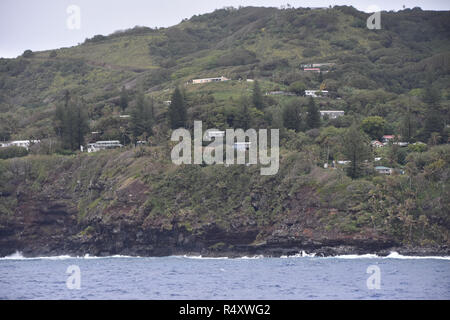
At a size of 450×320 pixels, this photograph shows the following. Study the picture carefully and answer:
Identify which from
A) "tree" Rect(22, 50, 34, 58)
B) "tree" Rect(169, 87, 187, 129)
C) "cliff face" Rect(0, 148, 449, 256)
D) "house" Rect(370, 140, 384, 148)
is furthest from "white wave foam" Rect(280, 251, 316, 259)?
"tree" Rect(22, 50, 34, 58)

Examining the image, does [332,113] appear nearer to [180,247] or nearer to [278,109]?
[278,109]

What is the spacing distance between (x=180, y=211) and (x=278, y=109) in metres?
26.5

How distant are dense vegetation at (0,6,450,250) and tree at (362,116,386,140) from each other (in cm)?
15

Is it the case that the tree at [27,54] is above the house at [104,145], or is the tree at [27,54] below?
above

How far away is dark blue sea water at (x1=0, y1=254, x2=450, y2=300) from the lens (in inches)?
1804

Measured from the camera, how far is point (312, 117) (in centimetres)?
9825

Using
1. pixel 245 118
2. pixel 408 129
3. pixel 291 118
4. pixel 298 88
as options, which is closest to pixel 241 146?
pixel 245 118

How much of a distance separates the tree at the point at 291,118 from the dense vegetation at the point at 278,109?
145 millimetres

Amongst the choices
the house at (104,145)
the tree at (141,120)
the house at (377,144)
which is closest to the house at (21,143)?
the house at (104,145)

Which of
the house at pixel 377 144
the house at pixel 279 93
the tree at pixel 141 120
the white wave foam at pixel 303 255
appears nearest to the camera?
the white wave foam at pixel 303 255

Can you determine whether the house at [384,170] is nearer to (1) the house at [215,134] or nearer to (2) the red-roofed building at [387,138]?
(2) the red-roofed building at [387,138]

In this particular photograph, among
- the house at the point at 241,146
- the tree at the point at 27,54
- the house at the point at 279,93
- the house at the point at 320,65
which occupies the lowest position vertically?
the house at the point at 241,146

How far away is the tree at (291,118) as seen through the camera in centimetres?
9631
